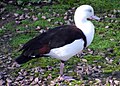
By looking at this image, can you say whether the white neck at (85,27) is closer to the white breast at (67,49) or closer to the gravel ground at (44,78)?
the white breast at (67,49)

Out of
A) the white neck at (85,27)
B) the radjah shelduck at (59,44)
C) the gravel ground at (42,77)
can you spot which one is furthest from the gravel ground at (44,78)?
the white neck at (85,27)

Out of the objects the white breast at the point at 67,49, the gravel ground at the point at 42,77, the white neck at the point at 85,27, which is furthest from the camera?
the gravel ground at the point at 42,77

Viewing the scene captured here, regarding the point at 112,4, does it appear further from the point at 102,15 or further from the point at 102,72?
the point at 102,72

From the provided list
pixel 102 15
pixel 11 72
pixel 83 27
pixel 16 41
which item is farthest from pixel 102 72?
pixel 102 15

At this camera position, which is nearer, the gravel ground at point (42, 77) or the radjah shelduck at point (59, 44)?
the radjah shelduck at point (59, 44)

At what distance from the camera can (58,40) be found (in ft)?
24.5

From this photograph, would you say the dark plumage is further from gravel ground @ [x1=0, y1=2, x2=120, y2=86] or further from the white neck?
gravel ground @ [x1=0, y1=2, x2=120, y2=86]

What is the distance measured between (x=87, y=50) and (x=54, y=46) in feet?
7.77

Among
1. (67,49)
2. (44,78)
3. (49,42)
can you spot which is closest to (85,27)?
(67,49)

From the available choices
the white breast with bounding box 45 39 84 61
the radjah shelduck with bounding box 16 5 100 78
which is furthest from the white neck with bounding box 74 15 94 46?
the white breast with bounding box 45 39 84 61

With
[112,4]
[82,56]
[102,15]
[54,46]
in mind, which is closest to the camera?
[54,46]

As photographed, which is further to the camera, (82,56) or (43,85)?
(82,56)

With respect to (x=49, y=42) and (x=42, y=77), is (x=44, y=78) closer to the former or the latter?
(x=42, y=77)

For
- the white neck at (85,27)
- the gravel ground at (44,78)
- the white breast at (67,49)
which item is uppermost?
the white neck at (85,27)
